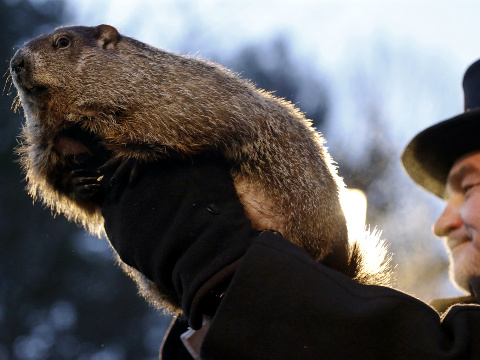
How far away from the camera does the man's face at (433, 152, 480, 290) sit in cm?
204

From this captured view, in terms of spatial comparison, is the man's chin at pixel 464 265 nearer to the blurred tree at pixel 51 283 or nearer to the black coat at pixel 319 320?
the black coat at pixel 319 320

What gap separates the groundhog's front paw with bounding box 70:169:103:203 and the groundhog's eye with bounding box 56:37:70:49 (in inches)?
28.5

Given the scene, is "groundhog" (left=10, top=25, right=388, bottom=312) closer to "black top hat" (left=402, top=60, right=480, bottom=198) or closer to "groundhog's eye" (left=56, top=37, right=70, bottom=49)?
"groundhog's eye" (left=56, top=37, right=70, bottom=49)

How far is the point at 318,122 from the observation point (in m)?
7.80

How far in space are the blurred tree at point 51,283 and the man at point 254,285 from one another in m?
7.20

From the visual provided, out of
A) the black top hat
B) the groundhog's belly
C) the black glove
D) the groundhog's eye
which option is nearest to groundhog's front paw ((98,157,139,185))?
the black glove

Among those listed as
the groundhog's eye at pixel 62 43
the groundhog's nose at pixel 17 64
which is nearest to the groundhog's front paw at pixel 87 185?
the groundhog's nose at pixel 17 64

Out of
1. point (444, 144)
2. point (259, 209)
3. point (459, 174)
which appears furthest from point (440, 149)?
point (259, 209)

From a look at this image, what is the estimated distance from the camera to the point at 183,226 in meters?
1.63

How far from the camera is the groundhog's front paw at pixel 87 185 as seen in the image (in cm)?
202

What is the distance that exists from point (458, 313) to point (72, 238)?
9.32 metres

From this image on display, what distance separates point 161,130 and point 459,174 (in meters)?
1.49

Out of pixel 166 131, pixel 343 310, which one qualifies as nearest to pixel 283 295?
pixel 343 310

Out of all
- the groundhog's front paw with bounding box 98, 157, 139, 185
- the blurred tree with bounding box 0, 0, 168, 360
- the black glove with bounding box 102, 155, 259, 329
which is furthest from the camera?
the blurred tree with bounding box 0, 0, 168, 360
